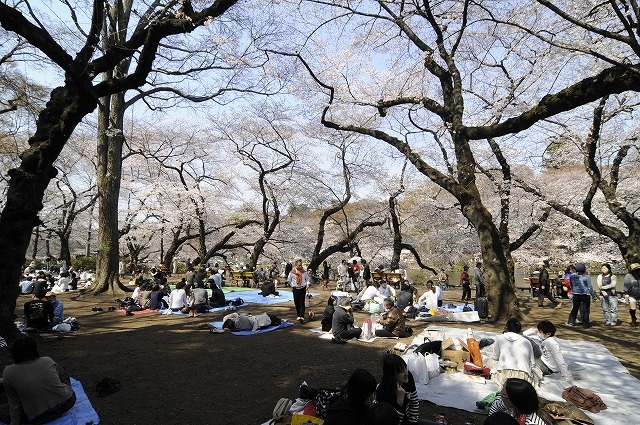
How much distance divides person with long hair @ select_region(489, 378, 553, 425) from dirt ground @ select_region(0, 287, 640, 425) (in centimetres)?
136

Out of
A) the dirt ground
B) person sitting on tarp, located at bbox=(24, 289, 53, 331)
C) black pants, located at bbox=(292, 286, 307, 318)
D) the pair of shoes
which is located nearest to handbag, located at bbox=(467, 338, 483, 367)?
the dirt ground

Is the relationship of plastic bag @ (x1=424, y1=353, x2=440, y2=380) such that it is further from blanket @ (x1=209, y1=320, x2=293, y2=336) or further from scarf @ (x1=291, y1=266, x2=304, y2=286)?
scarf @ (x1=291, y1=266, x2=304, y2=286)

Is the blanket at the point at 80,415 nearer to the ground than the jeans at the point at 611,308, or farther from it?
nearer to the ground

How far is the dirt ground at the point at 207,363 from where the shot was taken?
4.49 meters

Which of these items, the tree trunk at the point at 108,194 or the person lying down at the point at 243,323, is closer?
the person lying down at the point at 243,323

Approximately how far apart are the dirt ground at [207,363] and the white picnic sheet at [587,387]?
26 cm

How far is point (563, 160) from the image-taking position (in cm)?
1603

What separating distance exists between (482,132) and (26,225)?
29.6ft

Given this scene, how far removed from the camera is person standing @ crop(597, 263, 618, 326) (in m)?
8.91

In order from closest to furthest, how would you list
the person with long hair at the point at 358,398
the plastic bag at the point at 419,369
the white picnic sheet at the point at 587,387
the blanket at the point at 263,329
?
the person with long hair at the point at 358,398, the white picnic sheet at the point at 587,387, the plastic bag at the point at 419,369, the blanket at the point at 263,329

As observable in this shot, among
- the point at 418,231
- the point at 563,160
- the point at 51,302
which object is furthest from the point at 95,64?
the point at 418,231

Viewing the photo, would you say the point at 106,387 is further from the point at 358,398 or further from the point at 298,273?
the point at 298,273

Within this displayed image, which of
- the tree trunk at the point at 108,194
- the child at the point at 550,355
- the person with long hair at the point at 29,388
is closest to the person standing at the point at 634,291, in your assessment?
the child at the point at 550,355

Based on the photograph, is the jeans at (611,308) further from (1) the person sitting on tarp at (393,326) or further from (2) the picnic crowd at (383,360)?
(1) the person sitting on tarp at (393,326)
